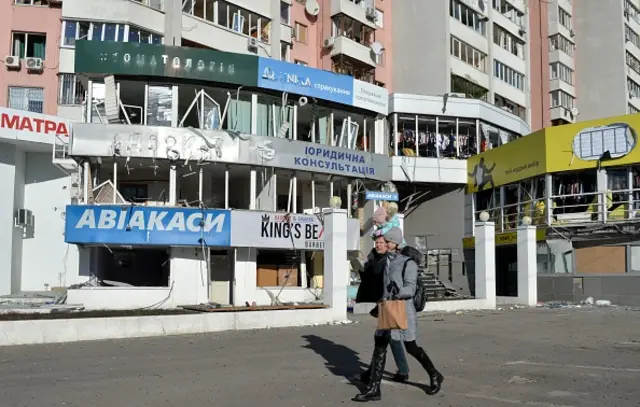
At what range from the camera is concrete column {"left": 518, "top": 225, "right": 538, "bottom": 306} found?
→ 2166 cm

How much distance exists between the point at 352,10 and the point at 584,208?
19.7 meters

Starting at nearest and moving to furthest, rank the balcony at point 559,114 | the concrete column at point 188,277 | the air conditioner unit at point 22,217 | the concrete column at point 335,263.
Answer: the concrete column at point 335,263, the concrete column at point 188,277, the air conditioner unit at point 22,217, the balcony at point 559,114

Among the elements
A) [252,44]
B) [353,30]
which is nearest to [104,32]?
[252,44]

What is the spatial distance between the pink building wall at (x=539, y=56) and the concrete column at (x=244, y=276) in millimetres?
36310

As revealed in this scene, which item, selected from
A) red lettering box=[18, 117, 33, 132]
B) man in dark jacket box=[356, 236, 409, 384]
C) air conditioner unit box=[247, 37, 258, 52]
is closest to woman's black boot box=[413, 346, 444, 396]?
man in dark jacket box=[356, 236, 409, 384]

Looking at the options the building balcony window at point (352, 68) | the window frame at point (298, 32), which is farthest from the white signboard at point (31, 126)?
the building balcony window at point (352, 68)

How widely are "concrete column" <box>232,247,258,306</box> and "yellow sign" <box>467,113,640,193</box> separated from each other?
1101 centimetres

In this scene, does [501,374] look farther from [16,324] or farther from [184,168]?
[184,168]

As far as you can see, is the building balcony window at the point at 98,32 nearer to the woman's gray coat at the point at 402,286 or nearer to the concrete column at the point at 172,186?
the concrete column at the point at 172,186

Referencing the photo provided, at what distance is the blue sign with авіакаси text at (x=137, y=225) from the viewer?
22.2 m

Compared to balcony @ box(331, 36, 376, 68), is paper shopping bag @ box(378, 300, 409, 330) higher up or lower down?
lower down

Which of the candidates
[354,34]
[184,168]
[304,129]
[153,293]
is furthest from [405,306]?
[354,34]

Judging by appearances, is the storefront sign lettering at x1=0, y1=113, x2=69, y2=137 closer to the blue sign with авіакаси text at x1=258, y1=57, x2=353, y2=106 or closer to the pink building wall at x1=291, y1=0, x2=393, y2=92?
the blue sign with авіакаси text at x1=258, y1=57, x2=353, y2=106

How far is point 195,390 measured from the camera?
23.6ft
